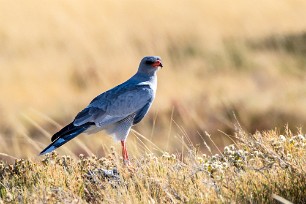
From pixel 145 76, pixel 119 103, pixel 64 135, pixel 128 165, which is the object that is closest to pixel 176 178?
pixel 128 165

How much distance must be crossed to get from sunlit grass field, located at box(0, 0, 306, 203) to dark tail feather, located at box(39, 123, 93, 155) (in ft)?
7.59

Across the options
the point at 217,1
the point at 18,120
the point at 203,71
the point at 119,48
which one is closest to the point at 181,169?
the point at 18,120

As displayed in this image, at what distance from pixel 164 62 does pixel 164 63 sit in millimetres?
23

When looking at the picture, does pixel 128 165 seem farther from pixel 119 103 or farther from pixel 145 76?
pixel 145 76

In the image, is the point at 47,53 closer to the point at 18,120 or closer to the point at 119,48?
the point at 119,48

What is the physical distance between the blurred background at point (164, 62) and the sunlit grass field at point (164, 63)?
24 mm

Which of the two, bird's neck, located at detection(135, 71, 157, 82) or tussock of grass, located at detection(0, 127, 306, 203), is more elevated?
bird's neck, located at detection(135, 71, 157, 82)

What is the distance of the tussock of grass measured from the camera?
6293 mm

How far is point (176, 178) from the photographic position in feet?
21.5

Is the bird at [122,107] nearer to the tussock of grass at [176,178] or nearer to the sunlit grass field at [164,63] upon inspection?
A: the tussock of grass at [176,178]

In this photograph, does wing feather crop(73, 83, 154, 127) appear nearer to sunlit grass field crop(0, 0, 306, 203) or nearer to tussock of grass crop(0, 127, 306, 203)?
tussock of grass crop(0, 127, 306, 203)

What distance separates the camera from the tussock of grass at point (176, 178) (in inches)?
248

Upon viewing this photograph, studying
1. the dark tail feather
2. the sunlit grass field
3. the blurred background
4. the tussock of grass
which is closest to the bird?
the dark tail feather

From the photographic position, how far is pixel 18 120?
14.3 metres
